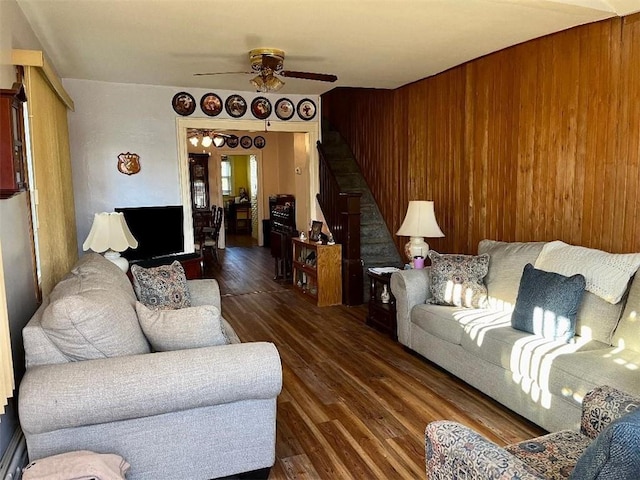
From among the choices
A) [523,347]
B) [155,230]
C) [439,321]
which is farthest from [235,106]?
[523,347]

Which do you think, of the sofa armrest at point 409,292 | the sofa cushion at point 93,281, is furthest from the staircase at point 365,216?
the sofa cushion at point 93,281

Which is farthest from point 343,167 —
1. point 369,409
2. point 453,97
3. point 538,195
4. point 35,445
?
point 35,445

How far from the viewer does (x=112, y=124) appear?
525 cm

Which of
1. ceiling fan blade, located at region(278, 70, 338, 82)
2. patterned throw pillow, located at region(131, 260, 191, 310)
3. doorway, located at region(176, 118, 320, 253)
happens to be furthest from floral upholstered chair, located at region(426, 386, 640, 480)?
doorway, located at region(176, 118, 320, 253)

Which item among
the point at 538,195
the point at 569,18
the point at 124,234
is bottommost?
the point at 124,234

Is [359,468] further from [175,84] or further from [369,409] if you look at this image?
[175,84]

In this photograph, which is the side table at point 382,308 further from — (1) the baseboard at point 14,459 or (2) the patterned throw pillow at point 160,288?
(1) the baseboard at point 14,459

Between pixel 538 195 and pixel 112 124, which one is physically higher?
pixel 112 124

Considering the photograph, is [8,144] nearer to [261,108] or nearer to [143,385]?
[143,385]

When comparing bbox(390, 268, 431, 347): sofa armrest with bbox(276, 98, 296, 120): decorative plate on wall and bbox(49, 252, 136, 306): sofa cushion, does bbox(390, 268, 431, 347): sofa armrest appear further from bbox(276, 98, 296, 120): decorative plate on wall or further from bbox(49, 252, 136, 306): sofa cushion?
bbox(276, 98, 296, 120): decorative plate on wall

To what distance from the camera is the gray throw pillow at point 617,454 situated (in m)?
1.01

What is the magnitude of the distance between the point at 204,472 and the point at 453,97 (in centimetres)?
405

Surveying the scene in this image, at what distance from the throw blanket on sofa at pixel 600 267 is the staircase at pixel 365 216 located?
277 centimetres

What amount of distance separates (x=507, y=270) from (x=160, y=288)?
2.61 meters
